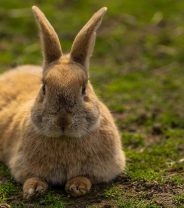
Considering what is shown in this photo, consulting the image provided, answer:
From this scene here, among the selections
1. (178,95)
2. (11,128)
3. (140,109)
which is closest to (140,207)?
(11,128)

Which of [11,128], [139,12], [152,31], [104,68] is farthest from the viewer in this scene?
[139,12]

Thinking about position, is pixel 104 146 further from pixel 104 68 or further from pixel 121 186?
pixel 104 68

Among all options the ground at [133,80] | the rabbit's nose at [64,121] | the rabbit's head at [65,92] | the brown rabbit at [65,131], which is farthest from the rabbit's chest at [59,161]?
the rabbit's nose at [64,121]

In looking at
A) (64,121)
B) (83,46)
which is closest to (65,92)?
(64,121)

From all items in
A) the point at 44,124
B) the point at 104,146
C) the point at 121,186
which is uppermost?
the point at 44,124

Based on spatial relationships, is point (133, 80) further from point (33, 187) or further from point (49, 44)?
point (33, 187)

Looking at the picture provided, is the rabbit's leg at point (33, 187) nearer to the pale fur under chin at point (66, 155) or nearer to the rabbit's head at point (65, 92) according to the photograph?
the pale fur under chin at point (66, 155)

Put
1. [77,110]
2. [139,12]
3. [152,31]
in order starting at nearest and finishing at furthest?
[77,110], [152,31], [139,12]
